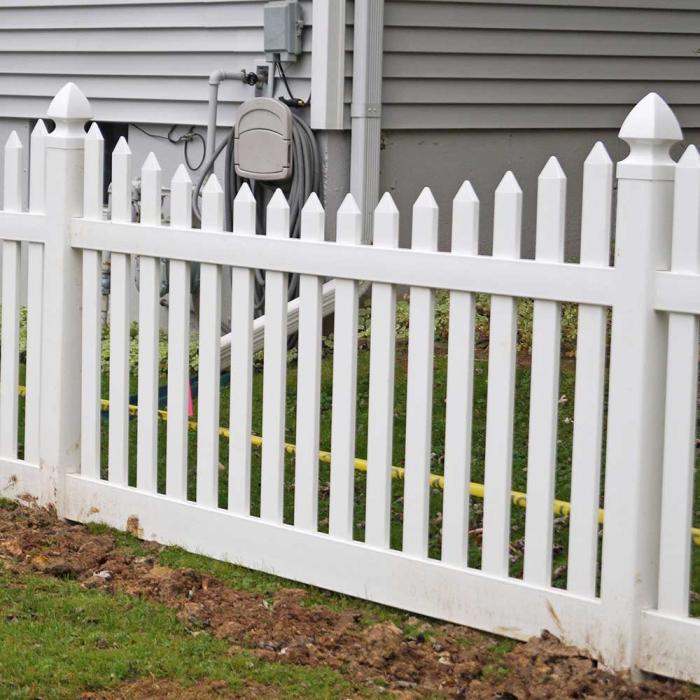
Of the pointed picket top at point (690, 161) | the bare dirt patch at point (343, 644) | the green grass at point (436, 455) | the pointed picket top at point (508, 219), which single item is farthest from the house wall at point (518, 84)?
the pointed picket top at point (690, 161)

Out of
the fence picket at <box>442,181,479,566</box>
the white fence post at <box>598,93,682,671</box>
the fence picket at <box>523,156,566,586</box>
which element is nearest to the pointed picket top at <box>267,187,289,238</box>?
the fence picket at <box>442,181,479,566</box>

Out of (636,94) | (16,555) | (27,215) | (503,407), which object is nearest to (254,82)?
(636,94)

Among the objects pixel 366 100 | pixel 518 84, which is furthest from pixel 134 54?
pixel 518 84

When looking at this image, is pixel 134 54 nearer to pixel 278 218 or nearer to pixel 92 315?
pixel 92 315

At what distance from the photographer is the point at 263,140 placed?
8.60 m

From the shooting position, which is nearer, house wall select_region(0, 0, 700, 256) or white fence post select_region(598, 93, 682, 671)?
white fence post select_region(598, 93, 682, 671)

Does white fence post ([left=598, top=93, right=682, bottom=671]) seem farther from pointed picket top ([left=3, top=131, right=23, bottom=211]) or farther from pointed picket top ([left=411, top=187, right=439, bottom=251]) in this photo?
pointed picket top ([left=3, top=131, right=23, bottom=211])

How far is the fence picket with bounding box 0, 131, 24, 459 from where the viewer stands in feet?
17.6

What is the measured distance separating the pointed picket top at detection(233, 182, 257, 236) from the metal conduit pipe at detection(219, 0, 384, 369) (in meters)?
3.56

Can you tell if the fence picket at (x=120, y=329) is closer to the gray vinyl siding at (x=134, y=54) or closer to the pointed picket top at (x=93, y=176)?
the pointed picket top at (x=93, y=176)

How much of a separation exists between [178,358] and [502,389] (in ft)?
4.50

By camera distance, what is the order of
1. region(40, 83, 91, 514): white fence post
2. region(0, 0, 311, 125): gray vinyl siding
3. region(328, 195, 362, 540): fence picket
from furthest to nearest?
region(0, 0, 311, 125): gray vinyl siding < region(40, 83, 91, 514): white fence post < region(328, 195, 362, 540): fence picket

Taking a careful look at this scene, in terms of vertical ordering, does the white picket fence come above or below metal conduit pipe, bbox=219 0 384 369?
below

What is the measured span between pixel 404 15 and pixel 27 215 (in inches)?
159
